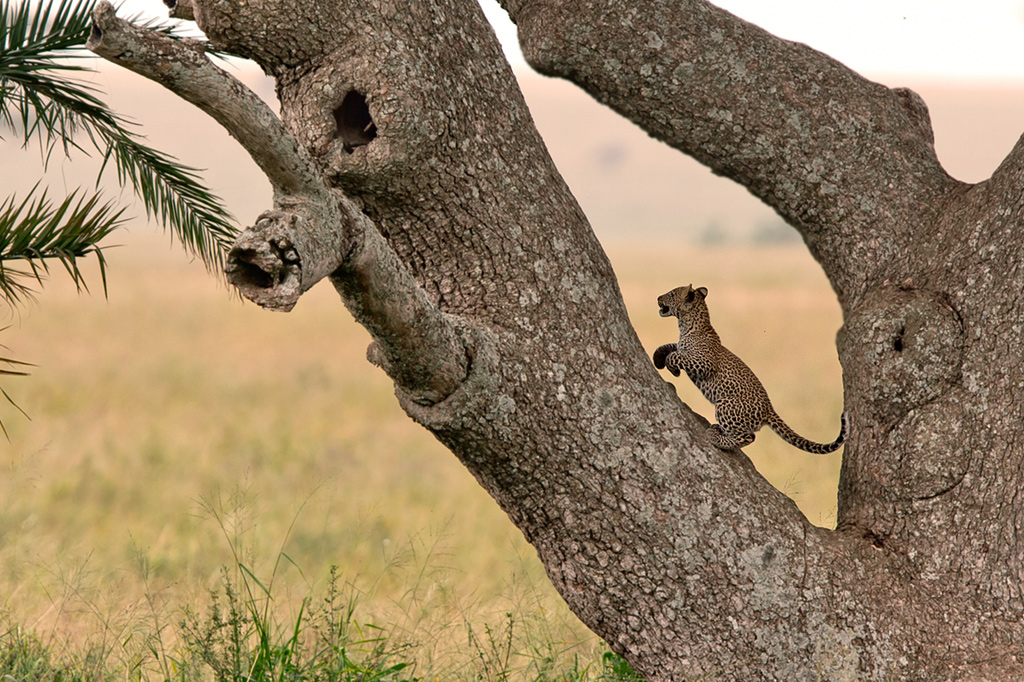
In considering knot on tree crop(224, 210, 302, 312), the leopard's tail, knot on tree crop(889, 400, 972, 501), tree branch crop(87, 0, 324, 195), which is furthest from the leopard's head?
knot on tree crop(224, 210, 302, 312)

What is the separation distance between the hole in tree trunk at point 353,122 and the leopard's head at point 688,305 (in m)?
1.58

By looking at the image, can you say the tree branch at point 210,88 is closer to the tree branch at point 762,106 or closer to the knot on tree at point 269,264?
the knot on tree at point 269,264

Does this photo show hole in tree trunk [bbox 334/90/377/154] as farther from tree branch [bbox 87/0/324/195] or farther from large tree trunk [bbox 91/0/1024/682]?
tree branch [bbox 87/0/324/195]

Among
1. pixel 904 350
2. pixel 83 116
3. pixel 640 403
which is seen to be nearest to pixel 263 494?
pixel 83 116

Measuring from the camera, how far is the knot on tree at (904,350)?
3486 mm

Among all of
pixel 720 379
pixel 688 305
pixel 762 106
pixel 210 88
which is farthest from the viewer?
pixel 688 305

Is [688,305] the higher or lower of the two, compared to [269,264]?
higher

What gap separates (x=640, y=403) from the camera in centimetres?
345

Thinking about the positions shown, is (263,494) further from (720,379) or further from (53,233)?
(720,379)

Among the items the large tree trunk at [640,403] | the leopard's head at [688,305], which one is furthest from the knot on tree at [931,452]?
the leopard's head at [688,305]

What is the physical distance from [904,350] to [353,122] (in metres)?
2.12

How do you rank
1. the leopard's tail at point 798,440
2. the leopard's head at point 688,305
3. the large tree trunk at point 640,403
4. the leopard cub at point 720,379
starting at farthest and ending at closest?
the leopard's head at point 688,305 < the leopard's tail at point 798,440 < the leopard cub at point 720,379 < the large tree trunk at point 640,403

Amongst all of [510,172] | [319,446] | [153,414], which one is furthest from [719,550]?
[153,414]

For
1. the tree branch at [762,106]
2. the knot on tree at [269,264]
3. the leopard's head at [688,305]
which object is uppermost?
the tree branch at [762,106]
